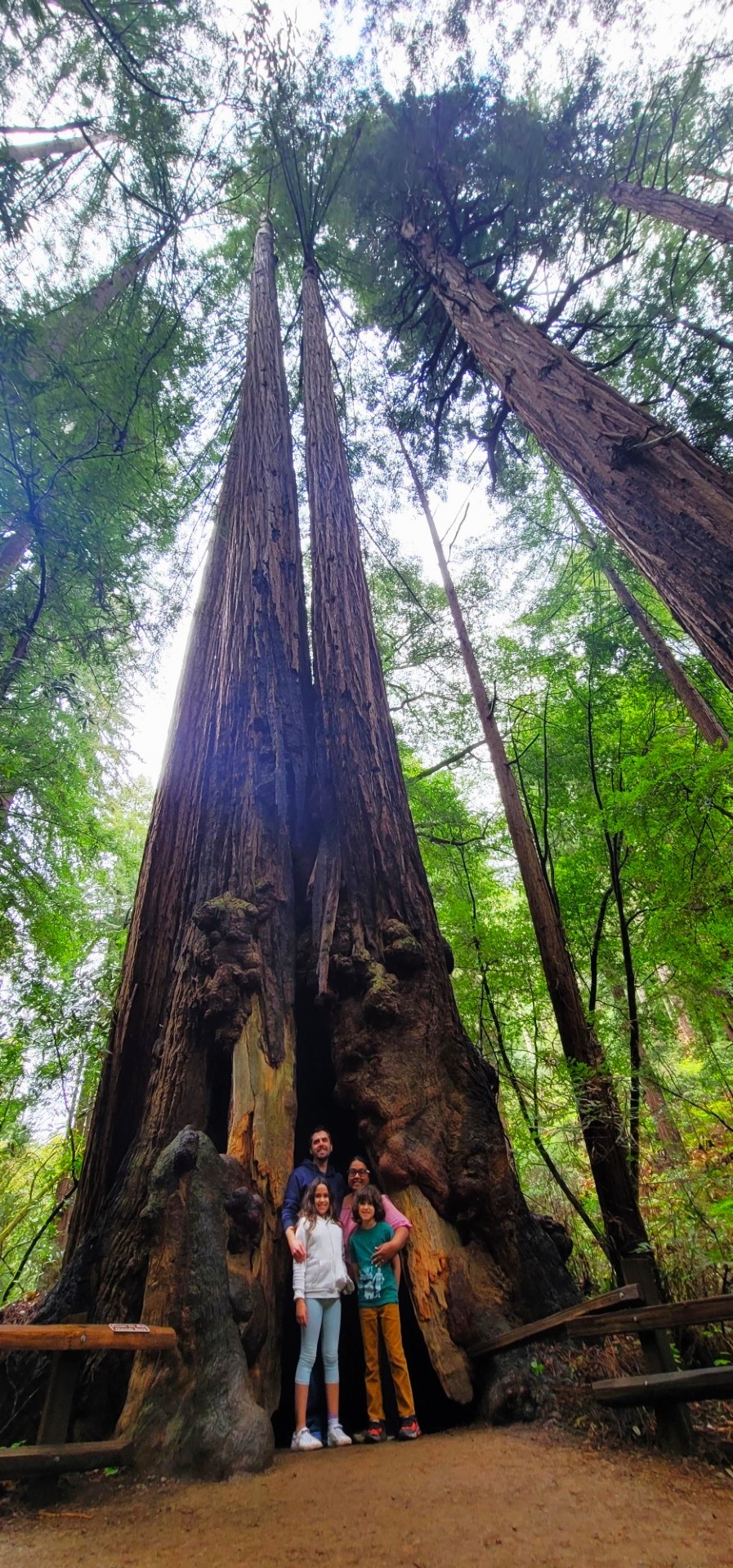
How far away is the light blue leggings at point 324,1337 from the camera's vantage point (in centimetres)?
284

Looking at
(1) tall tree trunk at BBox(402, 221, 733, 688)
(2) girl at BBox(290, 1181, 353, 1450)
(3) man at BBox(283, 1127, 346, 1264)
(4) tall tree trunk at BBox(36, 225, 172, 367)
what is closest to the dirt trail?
(2) girl at BBox(290, 1181, 353, 1450)

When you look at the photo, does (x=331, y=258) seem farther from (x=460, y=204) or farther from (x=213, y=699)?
(x=213, y=699)

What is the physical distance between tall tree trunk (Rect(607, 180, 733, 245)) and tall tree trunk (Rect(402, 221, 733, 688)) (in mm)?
2681

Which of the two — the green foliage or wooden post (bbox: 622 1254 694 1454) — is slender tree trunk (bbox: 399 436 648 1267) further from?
the green foliage

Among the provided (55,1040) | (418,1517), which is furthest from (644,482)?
(55,1040)

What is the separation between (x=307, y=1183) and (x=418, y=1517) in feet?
4.72

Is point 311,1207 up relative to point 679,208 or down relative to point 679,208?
down

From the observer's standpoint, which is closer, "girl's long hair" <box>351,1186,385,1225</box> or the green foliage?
"girl's long hair" <box>351,1186,385,1225</box>

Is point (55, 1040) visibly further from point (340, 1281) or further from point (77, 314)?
point (77, 314)

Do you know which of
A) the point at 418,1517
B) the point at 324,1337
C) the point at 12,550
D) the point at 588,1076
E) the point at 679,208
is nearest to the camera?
the point at 418,1517

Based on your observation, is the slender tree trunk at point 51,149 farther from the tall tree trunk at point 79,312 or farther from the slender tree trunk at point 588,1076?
the slender tree trunk at point 588,1076

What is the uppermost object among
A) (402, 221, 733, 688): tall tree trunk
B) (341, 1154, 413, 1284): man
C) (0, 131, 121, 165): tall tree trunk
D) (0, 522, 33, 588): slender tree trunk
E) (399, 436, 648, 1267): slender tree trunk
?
(0, 131, 121, 165): tall tree trunk

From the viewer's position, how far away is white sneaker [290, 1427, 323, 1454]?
2631 millimetres

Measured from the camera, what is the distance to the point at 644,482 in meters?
3.91
